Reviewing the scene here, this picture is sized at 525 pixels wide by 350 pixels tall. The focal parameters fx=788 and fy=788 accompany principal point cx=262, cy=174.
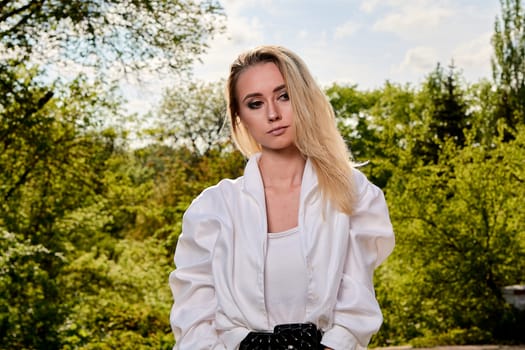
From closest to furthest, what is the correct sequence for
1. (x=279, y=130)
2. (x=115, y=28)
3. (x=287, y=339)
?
(x=287, y=339), (x=279, y=130), (x=115, y=28)

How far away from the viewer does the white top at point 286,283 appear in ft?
7.73

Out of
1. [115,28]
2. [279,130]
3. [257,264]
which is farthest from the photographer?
[115,28]

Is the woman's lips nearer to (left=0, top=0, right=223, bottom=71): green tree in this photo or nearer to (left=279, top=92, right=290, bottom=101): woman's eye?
(left=279, top=92, right=290, bottom=101): woman's eye

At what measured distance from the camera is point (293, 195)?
2500 mm

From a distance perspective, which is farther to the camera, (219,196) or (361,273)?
(219,196)

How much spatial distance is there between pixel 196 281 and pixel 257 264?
0.73 ft

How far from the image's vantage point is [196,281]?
8.11 ft

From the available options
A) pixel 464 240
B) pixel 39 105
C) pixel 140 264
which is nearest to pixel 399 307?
pixel 464 240

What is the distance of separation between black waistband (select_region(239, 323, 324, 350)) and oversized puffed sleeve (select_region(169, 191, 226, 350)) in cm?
12

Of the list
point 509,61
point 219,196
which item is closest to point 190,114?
point 509,61

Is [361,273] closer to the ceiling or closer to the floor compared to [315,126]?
closer to the floor

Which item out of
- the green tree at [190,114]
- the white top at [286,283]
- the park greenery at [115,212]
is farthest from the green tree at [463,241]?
the green tree at [190,114]

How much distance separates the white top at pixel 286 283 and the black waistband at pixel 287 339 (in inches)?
2.1

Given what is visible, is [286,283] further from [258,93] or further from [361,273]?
[258,93]
